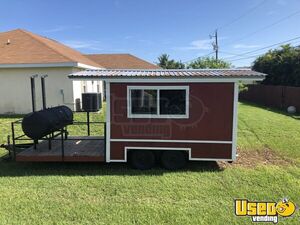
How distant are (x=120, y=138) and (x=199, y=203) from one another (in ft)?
8.59

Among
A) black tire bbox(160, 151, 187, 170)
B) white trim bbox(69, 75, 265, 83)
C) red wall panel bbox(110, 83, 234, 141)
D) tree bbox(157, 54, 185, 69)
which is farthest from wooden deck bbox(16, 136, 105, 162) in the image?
tree bbox(157, 54, 185, 69)

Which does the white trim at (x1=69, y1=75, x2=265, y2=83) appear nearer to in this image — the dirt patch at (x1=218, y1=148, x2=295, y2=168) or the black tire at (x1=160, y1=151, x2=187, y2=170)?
the black tire at (x1=160, y1=151, x2=187, y2=170)

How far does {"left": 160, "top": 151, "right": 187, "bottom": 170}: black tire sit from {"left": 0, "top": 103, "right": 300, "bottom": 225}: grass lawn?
0.65 feet

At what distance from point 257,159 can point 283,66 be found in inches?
760

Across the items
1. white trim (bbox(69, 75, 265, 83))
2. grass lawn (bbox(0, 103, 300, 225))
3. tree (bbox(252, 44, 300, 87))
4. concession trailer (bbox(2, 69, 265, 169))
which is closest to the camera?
grass lawn (bbox(0, 103, 300, 225))

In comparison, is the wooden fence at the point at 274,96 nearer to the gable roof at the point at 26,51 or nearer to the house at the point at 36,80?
the house at the point at 36,80

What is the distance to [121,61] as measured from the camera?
30984 millimetres

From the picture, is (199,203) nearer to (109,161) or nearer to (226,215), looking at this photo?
(226,215)

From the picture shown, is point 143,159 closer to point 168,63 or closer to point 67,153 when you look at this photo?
point 67,153

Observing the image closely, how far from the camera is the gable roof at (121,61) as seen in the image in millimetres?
29391

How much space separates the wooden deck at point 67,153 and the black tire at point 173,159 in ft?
5.03

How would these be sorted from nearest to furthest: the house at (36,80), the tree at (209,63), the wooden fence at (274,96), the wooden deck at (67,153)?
1. the wooden deck at (67,153)
2. the house at (36,80)
3. the wooden fence at (274,96)
4. the tree at (209,63)

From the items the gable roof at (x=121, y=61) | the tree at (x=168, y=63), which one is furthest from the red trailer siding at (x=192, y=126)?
the tree at (x=168, y=63)

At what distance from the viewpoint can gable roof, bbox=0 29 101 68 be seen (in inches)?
594
